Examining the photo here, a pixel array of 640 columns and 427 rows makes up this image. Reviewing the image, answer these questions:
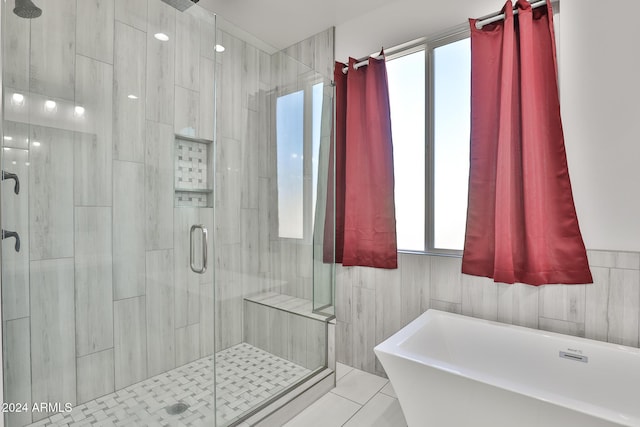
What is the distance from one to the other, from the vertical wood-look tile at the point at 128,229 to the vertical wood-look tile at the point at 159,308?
67 mm

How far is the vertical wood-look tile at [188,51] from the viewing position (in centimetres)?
184

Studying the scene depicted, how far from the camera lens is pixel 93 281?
5.54ft

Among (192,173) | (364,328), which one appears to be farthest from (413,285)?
(192,173)

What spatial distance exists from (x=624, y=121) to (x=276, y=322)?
2.42 m

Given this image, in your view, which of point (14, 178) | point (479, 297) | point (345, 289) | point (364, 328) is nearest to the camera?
point (14, 178)

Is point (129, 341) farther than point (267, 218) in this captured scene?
No

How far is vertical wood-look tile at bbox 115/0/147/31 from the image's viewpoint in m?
1.64

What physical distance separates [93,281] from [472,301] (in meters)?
2.28

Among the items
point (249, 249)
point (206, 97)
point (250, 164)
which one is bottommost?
point (249, 249)

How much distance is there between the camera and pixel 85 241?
1.63m

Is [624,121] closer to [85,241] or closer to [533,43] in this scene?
[533,43]

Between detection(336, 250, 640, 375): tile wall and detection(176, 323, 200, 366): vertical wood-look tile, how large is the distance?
1182 mm

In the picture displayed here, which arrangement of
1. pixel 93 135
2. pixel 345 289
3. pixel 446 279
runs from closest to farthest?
pixel 93 135, pixel 446 279, pixel 345 289

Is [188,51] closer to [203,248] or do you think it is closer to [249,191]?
[249,191]
